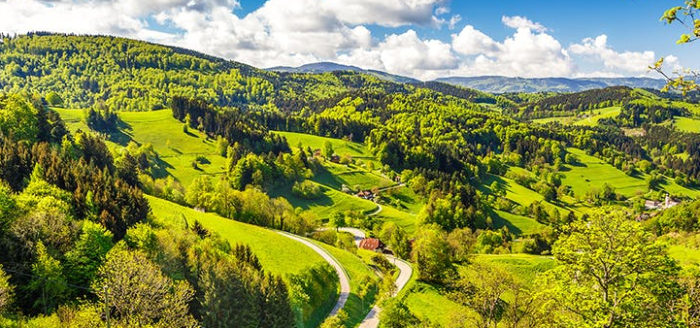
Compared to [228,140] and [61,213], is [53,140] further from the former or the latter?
[228,140]

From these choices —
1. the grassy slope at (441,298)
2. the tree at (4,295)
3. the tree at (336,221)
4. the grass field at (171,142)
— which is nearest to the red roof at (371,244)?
the tree at (336,221)

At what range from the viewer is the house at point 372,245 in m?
105

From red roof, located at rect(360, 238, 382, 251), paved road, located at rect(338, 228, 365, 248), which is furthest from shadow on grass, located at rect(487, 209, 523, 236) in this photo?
red roof, located at rect(360, 238, 382, 251)

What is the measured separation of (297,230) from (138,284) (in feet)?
216

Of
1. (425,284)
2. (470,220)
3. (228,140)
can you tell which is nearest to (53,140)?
(425,284)

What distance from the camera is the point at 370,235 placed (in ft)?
401

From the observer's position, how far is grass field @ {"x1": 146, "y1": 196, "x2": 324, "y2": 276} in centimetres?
6481

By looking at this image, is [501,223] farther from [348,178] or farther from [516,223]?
[348,178]

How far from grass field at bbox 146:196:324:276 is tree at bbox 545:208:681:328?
4589cm

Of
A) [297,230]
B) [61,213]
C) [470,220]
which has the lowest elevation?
[470,220]

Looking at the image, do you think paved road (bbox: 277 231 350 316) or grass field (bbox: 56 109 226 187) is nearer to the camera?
paved road (bbox: 277 231 350 316)

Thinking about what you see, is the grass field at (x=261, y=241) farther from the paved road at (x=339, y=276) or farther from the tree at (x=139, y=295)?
the tree at (x=139, y=295)

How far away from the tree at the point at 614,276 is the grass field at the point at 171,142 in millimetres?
138030

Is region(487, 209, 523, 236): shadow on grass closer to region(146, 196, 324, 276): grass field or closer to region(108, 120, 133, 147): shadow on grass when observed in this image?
region(146, 196, 324, 276): grass field
